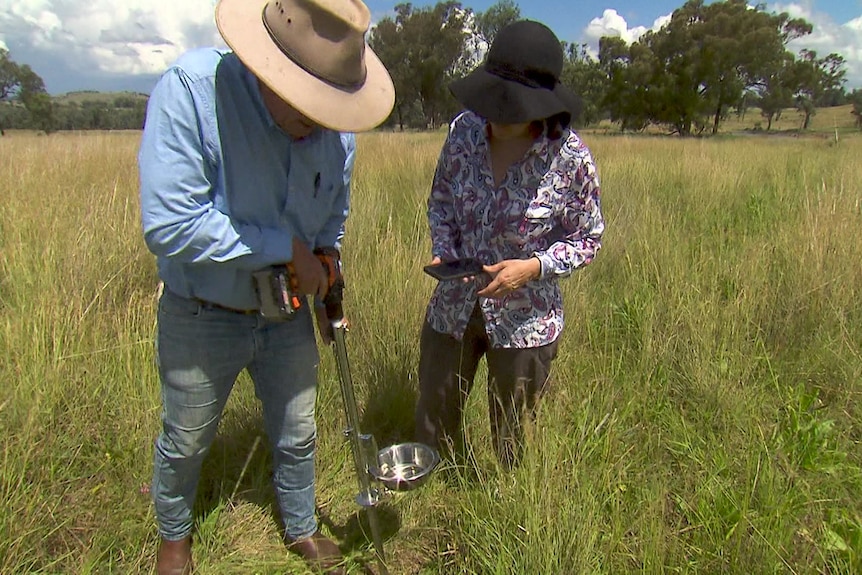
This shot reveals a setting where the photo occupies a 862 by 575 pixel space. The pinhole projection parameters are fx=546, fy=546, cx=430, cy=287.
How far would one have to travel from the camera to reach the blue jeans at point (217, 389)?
146 cm

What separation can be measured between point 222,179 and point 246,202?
0.26 feet

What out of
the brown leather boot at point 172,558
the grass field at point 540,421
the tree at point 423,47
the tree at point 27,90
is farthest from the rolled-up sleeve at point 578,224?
the tree at point 27,90

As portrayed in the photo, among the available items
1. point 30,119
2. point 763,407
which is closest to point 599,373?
point 763,407

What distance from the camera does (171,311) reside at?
4.78 feet

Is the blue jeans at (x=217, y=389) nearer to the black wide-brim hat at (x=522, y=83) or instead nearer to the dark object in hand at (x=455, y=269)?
the dark object in hand at (x=455, y=269)

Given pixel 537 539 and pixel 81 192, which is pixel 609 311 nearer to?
pixel 537 539

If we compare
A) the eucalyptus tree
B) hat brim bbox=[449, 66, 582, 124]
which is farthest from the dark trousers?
the eucalyptus tree

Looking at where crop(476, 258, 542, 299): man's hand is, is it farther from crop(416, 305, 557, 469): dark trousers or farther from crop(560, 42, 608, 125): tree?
crop(560, 42, 608, 125): tree

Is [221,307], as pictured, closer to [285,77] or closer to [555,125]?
[285,77]

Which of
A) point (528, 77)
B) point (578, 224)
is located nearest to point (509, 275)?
point (578, 224)

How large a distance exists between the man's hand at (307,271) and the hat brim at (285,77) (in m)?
0.36

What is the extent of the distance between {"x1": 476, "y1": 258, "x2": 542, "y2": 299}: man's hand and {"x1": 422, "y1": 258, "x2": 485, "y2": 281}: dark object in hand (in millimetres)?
49

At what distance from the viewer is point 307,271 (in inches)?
57.0

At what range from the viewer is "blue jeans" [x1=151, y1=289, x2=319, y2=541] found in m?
1.46
